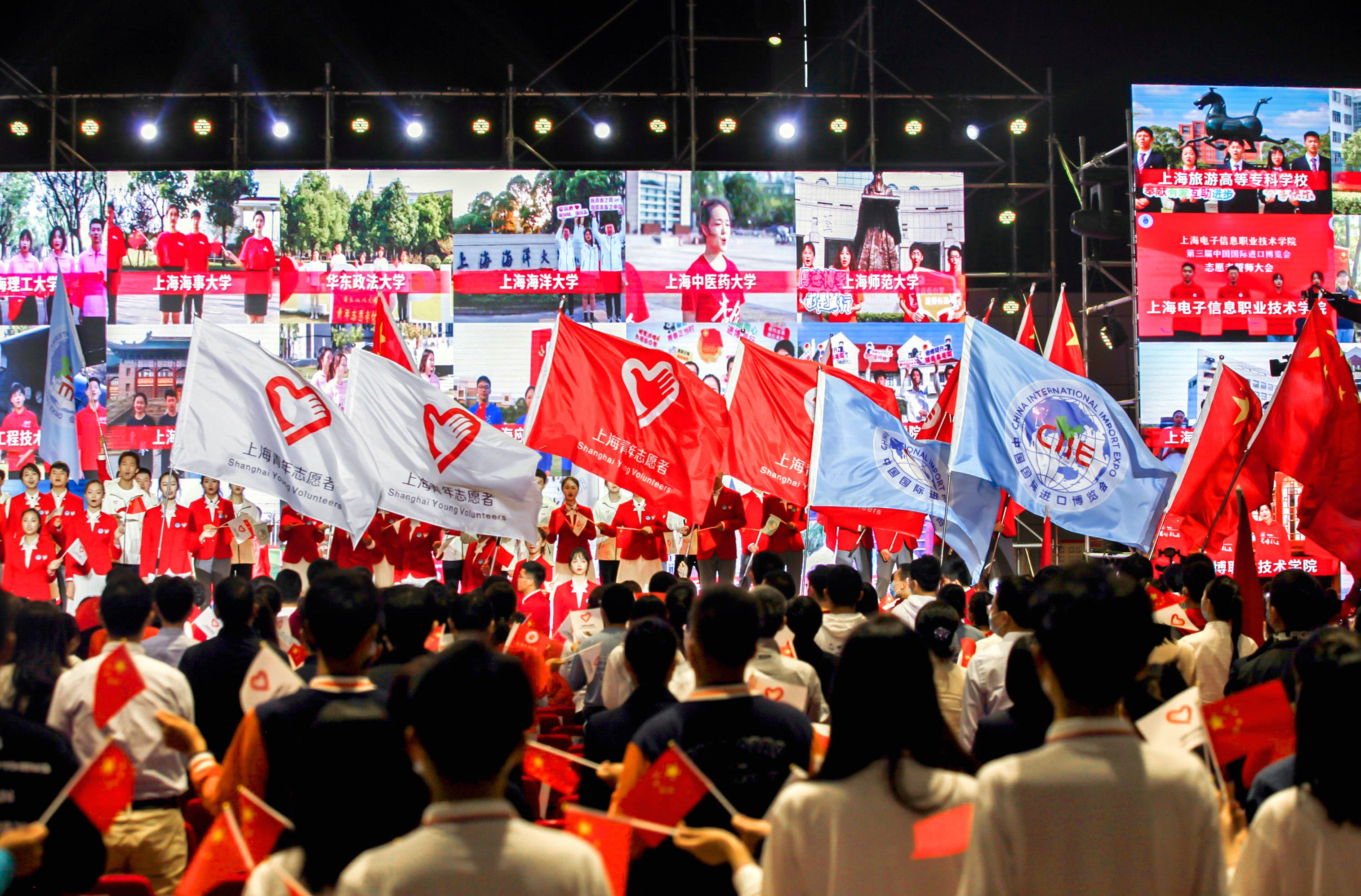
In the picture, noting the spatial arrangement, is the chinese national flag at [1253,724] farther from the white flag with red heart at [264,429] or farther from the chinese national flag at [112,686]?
the white flag with red heart at [264,429]

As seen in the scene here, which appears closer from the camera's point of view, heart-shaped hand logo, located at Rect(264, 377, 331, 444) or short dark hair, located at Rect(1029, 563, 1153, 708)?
short dark hair, located at Rect(1029, 563, 1153, 708)

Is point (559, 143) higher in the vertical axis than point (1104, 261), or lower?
higher

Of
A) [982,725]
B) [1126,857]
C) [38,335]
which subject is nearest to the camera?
[1126,857]

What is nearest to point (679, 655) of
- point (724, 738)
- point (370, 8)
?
point (724, 738)

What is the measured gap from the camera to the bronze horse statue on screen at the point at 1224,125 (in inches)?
727

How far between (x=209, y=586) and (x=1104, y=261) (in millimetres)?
13645

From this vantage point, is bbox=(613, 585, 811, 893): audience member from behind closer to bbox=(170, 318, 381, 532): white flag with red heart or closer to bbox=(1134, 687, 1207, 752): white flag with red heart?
bbox=(1134, 687, 1207, 752): white flag with red heart

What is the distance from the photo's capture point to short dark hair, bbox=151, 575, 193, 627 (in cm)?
466

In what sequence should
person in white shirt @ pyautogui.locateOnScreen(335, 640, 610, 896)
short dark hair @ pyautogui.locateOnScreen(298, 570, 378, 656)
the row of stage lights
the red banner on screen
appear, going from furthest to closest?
the row of stage lights < the red banner on screen < short dark hair @ pyautogui.locateOnScreen(298, 570, 378, 656) < person in white shirt @ pyautogui.locateOnScreen(335, 640, 610, 896)

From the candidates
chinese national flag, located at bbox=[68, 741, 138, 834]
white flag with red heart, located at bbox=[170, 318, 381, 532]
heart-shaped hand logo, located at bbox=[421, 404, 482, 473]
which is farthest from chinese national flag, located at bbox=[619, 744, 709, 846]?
heart-shaped hand logo, located at bbox=[421, 404, 482, 473]

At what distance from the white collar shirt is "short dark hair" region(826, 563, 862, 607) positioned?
9.47 feet

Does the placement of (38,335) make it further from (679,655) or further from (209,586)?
(679,655)

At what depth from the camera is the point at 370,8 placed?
19031mm

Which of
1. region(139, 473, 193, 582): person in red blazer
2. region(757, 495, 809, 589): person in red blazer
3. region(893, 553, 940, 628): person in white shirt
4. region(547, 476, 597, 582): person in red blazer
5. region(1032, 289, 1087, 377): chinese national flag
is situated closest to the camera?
region(893, 553, 940, 628): person in white shirt
